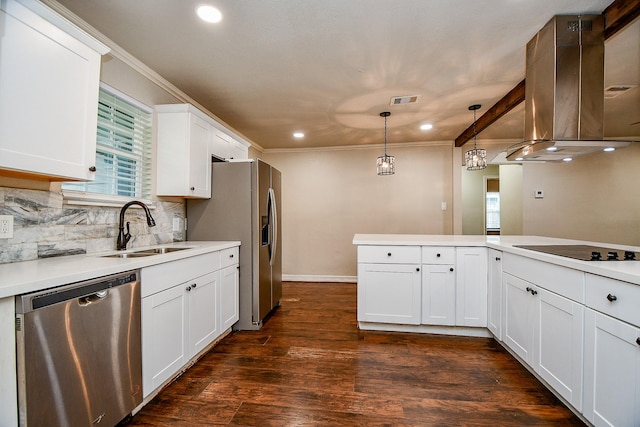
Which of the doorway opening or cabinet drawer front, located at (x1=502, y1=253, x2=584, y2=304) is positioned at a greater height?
the doorway opening

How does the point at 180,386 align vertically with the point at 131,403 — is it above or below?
below

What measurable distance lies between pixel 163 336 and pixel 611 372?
235 centimetres

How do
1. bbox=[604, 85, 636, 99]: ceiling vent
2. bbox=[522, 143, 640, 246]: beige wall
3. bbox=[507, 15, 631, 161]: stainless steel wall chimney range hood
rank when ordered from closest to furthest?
bbox=[507, 15, 631, 161]: stainless steel wall chimney range hood, bbox=[604, 85, 636, 99]: ceiling vent, bbox=[522, 143, 640, 246]: beige wall

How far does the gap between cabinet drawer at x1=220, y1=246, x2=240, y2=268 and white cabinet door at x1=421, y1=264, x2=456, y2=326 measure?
183 cm

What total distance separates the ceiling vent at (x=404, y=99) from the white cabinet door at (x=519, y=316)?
1.98 m

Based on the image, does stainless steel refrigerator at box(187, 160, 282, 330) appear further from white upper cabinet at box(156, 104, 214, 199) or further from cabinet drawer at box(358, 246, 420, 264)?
cabinet drawer at box(358, 246, 420, 264)

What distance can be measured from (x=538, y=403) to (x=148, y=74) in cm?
377

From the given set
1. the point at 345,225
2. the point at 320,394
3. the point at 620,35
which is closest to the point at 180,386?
the point at 320,394

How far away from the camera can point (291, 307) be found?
11.6 feet

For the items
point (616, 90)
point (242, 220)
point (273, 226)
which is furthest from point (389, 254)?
point (616, 90)

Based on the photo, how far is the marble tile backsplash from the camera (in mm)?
1488

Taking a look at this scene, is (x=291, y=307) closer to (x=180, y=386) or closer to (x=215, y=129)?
(x=180, y=386)

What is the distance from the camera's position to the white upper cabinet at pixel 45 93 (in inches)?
48.4

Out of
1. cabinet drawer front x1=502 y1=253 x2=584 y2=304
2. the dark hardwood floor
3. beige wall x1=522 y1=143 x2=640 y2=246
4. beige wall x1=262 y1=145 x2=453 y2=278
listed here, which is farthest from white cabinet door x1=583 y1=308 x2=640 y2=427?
beige wall x1=522 y1=143 x2=640 y2=246
